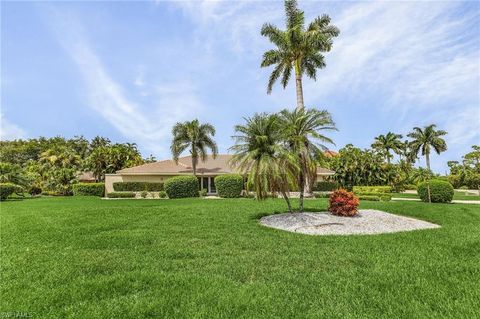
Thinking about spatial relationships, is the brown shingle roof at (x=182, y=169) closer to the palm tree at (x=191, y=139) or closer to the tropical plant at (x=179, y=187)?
the palm tree at (x=191, y=139)

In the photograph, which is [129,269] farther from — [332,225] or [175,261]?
[332,225]

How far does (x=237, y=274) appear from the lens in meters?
6.85

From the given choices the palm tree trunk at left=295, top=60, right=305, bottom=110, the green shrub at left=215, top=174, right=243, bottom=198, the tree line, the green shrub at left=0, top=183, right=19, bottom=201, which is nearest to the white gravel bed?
the palm tree trunk at left=295, top=60, right=305, bottom=110

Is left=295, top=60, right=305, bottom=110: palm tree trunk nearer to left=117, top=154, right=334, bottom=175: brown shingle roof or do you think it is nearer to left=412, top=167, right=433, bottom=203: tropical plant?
left=117, top=154, right=334, bottom=175: brown shingle roof

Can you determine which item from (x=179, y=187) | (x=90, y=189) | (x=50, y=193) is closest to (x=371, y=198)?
(x=179, y=187)

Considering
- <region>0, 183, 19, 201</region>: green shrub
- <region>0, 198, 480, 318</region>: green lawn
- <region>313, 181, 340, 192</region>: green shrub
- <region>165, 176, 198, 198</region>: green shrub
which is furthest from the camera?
<region>313, 181, 340, 192</region>: green shrub

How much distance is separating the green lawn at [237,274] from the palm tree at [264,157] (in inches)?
92.5

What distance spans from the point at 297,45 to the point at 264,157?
21237mm

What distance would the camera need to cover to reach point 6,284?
632 cm

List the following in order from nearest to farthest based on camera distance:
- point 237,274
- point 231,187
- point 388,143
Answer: point 237,274 < point 231,187 < point 388,143

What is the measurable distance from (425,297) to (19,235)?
12717 millimetres

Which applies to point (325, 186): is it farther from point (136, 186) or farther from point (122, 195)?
point (122, 195)

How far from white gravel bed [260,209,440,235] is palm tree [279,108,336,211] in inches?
63.7

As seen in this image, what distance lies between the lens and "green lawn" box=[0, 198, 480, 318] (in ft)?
16.7
